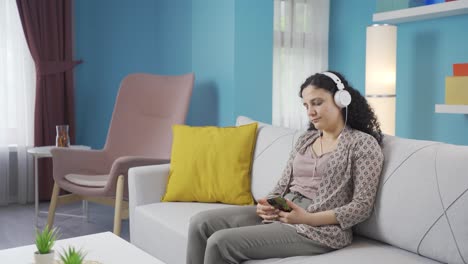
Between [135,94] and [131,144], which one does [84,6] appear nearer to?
[135,94]

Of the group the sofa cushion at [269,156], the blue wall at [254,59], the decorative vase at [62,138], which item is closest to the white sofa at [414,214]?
the sofa cushion at [269,156]

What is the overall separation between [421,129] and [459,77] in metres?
0.73

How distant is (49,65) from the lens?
4.34 m

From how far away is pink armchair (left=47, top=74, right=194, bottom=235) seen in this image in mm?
3455

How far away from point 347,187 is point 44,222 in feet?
8.65

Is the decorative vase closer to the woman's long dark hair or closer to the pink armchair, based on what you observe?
the pink armchair

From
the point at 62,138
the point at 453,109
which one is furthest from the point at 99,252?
the point at 453,109

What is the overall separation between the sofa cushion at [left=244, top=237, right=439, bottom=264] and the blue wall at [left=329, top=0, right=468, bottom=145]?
211cm

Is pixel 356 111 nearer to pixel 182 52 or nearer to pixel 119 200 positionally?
pixel 119 200

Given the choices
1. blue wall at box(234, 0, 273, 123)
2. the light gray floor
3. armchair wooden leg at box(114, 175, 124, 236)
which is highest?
blue wall at box(234, 0, 273, 123)

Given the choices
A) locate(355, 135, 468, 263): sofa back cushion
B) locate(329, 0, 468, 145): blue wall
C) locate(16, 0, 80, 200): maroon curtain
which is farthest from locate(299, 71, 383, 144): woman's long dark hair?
locate(16, 0, 80, 200): maroon curtain

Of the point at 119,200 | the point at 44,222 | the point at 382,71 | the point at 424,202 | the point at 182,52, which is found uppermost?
the point at 182,52

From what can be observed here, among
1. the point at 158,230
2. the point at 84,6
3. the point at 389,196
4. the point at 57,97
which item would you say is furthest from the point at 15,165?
the point at 389,196

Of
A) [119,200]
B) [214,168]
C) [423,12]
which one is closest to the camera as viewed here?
[214,168]
